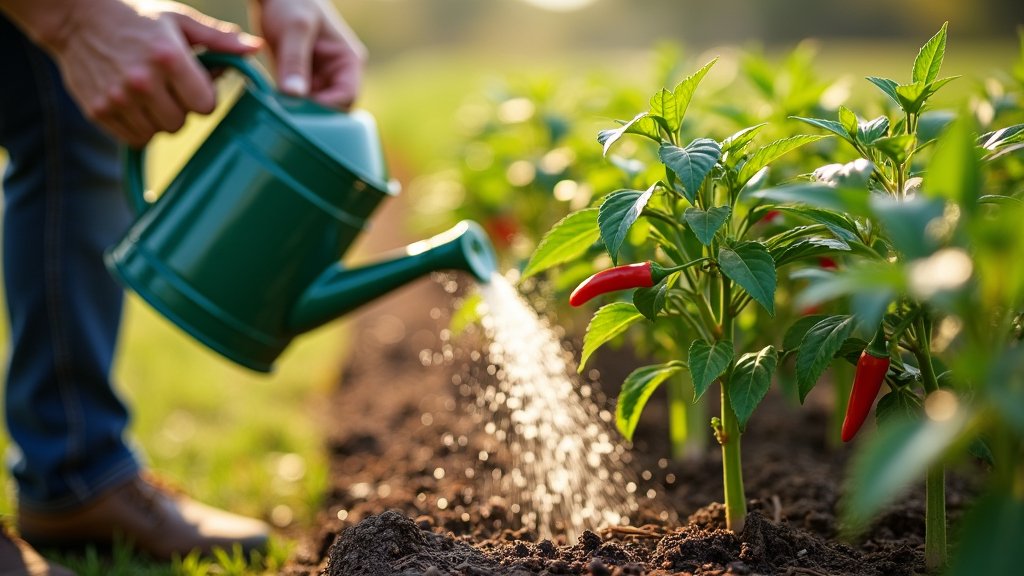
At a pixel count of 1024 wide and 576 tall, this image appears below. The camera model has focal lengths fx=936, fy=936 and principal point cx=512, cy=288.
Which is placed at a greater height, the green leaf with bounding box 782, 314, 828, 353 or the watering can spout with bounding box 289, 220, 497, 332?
the green leaf with bounding box 782, 314, 828, 353

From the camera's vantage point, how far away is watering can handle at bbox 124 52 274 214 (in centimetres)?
188

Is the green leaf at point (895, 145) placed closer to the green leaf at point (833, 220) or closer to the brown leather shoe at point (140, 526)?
the green leaf at point (833, 220)

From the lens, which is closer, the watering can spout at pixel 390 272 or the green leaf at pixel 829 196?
the green leaf at pixel 829 196

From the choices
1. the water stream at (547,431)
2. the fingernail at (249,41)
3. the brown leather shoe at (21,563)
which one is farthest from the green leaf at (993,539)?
the brown leather shoe at (21,563)

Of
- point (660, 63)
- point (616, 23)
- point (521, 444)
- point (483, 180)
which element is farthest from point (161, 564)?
point (616, 23)

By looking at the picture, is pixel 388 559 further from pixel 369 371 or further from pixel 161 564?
pixel 369 371

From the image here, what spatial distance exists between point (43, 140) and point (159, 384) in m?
1.76

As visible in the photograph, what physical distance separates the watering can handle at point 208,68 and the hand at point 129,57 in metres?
0.04

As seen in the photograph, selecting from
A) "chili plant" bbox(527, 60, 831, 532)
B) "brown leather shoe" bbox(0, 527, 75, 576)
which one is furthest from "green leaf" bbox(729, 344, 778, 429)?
"brown leather shoe" bbox(0, 527, 75, 576)

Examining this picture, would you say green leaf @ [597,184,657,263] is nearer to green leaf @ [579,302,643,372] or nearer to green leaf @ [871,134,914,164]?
green leaf @ [579,302,643,372]

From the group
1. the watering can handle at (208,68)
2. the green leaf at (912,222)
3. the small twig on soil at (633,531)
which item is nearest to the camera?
the green leaf at (912,222)

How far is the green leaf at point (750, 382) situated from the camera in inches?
50.5

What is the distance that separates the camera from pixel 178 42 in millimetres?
1750

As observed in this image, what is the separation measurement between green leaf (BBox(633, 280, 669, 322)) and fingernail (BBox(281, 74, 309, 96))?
958 millimetres
